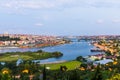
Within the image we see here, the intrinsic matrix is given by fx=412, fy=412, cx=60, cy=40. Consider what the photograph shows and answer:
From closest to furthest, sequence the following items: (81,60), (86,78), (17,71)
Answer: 1. (86,78)
2. (17,71)
3. (81,60)

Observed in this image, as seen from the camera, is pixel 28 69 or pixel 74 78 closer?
pixel 74 78

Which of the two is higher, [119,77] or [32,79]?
[119,77]

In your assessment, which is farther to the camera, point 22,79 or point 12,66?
point 12,66

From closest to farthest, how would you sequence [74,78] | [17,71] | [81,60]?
1. [74,78]
2. [17,71]
3. [81,60]

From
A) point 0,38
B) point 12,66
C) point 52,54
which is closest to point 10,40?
point 0,38

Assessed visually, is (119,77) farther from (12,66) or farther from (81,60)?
(81,60)

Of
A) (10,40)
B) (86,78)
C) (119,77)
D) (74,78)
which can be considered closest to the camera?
(119,77)

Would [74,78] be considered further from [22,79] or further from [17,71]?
[17,71]

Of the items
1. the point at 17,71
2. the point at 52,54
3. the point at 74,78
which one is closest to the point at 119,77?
the point at 74,78

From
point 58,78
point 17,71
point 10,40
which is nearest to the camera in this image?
point 58,78
